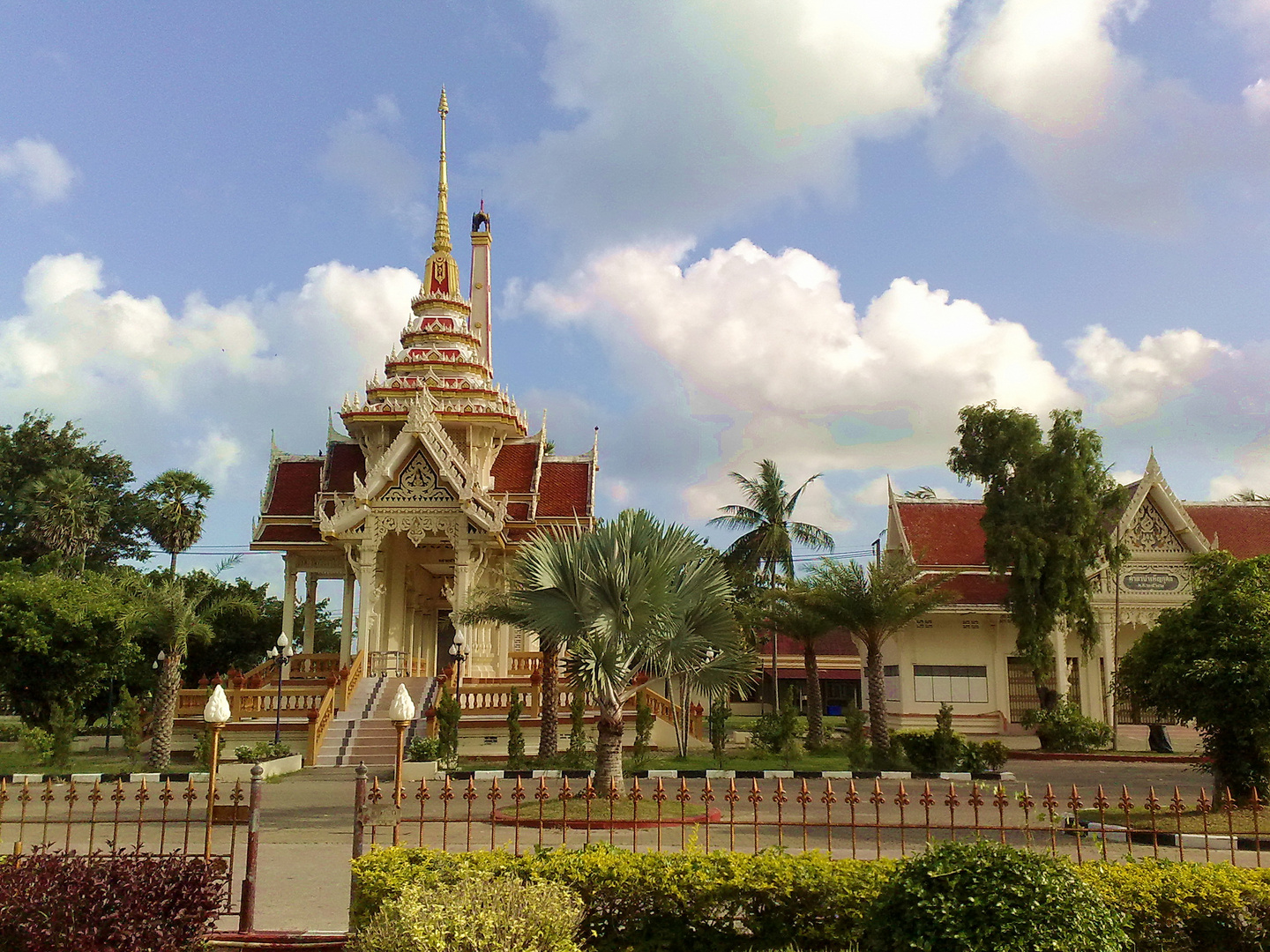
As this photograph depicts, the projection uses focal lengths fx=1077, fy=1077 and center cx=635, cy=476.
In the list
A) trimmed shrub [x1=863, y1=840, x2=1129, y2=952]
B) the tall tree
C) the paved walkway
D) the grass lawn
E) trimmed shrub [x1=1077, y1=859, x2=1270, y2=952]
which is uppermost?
the tall tree

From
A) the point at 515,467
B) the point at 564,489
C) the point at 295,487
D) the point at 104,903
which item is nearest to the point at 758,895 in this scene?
the point at 104,903

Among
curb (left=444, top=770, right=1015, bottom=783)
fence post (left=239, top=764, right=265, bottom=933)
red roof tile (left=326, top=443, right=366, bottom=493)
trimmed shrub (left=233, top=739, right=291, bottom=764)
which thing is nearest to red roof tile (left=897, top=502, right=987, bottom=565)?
curb (left=444, top=770, right=1015, bottom=783)

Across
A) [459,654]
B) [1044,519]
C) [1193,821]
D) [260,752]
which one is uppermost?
[1044,519]

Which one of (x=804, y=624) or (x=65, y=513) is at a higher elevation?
(x=65, y=513)

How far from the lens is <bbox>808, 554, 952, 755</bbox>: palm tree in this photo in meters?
21.4

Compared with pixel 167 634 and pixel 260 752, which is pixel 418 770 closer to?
pixel 260 752

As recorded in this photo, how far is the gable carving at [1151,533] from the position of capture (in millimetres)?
28922

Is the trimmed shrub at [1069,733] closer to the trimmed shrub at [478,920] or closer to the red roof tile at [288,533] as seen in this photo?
the red roof tile at [288,533]

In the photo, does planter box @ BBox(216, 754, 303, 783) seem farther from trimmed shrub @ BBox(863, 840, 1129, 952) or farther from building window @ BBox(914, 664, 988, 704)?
building window @ BBox(914, 664, 988, 704)

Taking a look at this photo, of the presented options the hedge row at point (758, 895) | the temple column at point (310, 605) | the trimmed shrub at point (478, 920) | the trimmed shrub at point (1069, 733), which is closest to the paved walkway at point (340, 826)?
the trimmed shrub at point (1069, 733)

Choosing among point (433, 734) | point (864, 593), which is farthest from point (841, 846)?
point (433, 734)

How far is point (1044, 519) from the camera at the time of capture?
86.5 ft

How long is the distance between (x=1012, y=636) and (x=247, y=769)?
19.8 meters

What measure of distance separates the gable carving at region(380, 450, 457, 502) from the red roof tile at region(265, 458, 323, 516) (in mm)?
4709
